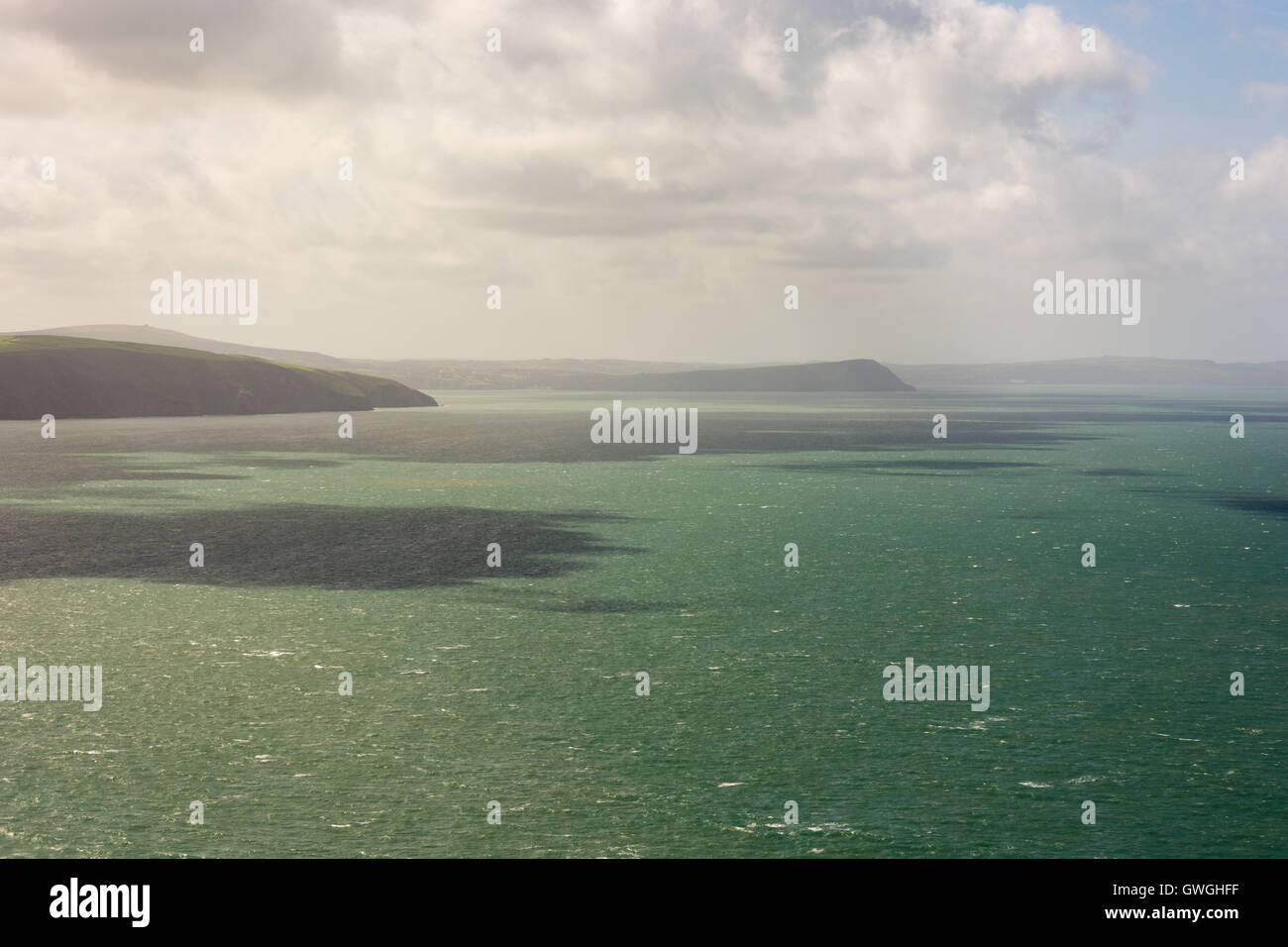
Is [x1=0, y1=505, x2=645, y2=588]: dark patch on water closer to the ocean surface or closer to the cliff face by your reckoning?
the ocean surface

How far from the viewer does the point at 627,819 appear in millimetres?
18891

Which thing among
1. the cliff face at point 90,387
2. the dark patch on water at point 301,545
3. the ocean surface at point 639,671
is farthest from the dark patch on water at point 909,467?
the cliff face at point 90,387

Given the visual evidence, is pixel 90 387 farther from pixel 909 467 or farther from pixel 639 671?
pixel 639 671

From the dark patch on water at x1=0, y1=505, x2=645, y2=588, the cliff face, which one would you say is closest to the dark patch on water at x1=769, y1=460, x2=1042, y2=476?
the dark patch on water at x1=0, y1=505, x2=645, y2=588

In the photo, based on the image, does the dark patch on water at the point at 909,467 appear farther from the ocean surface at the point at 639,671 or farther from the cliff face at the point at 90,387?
the cliff face at the point at 90,387

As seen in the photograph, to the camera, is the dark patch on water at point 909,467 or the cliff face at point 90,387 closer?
the dark patch on water at point 909,467

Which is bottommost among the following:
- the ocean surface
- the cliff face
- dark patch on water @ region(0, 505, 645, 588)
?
the ocean surface

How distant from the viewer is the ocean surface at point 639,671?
18828 mm

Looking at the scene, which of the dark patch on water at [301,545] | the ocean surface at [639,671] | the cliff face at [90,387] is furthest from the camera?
the cliff face at [90,387]

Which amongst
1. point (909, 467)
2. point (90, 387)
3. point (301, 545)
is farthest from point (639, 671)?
point (90, 387)

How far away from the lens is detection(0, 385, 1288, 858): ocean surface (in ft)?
61.8

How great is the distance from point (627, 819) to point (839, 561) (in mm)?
27740
